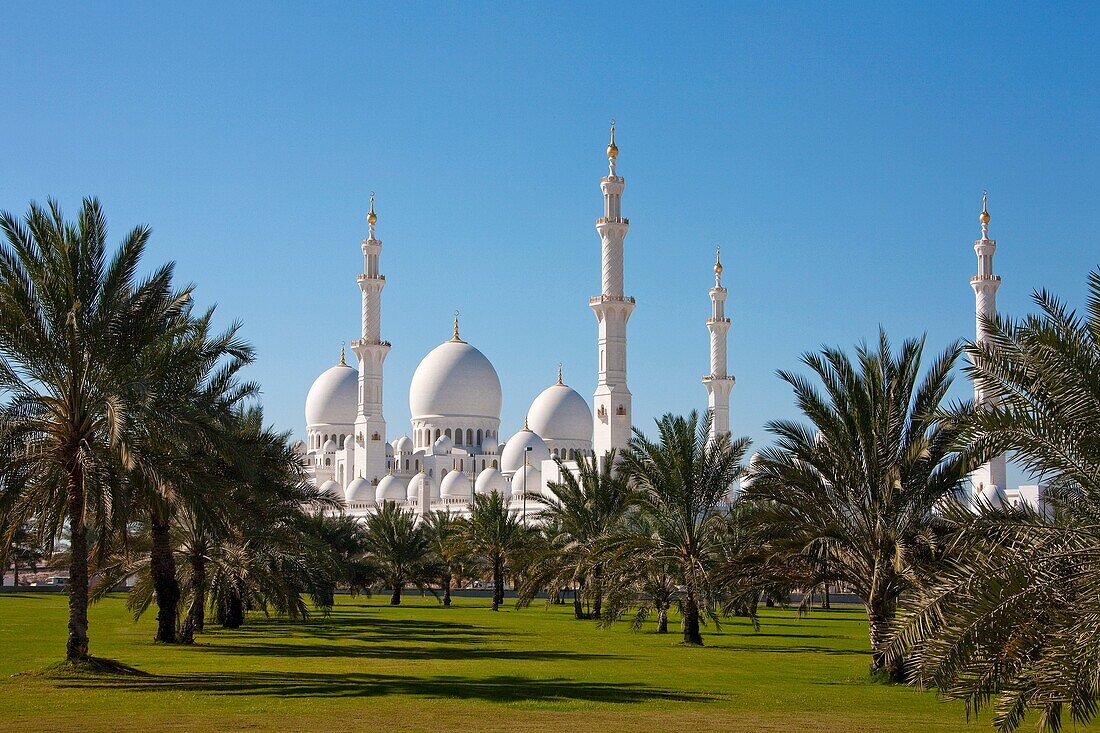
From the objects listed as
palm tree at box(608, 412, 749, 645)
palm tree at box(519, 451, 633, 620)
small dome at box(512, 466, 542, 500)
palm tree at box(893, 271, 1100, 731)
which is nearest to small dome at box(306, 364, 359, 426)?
small dome at box(512, 466, 542, 500)

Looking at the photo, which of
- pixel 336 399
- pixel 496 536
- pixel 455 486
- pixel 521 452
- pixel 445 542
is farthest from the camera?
pixel 336 399

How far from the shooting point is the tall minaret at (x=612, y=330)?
50.5 metres

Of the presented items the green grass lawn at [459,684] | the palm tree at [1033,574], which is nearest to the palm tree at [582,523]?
the green grass lawn at [459,684]

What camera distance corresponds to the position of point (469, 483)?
7169 cm

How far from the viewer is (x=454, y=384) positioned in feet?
258

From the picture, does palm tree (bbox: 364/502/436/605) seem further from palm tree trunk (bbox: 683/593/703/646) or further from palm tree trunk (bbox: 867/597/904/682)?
palm tree trunk (bbox: 867/597/904/682)

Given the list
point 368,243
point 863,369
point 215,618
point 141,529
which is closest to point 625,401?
point 368,243

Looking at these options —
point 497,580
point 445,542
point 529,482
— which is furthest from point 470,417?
point 497,580

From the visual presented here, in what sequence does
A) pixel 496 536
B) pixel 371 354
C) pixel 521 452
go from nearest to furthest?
pixel 496 536
pixel 371 354
pixel 521 452

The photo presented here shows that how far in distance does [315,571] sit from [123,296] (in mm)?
10959

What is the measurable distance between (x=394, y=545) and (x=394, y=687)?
27.4 meters

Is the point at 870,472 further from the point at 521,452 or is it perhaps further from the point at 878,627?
the point at 521,452

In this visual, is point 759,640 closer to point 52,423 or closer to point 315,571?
point 315,571

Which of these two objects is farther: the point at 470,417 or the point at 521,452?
the point at 470,417
